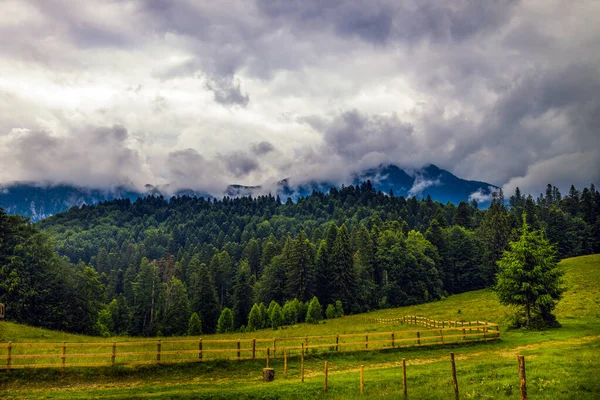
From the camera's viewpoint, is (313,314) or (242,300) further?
(242,300)

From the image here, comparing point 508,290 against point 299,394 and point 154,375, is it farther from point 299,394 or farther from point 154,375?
point 154,375

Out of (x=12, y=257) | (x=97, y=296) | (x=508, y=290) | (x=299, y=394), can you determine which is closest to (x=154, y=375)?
(x=299, y=394)

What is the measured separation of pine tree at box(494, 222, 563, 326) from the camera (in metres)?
38.7

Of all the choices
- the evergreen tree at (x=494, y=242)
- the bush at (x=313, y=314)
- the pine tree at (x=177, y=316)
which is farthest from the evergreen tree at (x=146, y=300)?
the evergreen tree at (x=494, y=242)

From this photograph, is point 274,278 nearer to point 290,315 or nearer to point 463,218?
point 290,315

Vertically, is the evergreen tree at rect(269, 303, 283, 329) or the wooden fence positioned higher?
the wooden fence

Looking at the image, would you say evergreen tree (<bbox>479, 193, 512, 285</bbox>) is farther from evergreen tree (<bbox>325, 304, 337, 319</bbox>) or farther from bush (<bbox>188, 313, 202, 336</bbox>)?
bush (<bbox>188, 313, 202, 336</bbox>)

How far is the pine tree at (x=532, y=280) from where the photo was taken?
127 ft

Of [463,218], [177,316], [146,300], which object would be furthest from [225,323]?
[463,218]

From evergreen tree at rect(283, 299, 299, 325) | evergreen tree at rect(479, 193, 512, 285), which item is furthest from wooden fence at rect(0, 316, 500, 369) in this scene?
evergreen tree at rect(479, 193, 512, 285)

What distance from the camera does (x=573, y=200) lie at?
5728 inches

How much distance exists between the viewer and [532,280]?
129 ft

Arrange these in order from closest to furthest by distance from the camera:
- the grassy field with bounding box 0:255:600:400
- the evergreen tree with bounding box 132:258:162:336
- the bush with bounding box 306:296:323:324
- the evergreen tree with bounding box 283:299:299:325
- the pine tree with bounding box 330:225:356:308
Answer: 1. the grassy field with bounding box 0:255:600:400
2. the bush with bounding box 306:296:323:324
3. the evergreen tree with bounding box 283:299:299:325
4. the pine tree with bounding box 330:225:356:308
5. the evergreen tree with bounding box 132:258:162:336

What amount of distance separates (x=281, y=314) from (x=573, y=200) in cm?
13407
